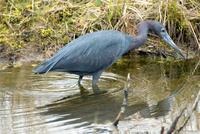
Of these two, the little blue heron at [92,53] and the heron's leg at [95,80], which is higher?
the little blue heron at [92,53]

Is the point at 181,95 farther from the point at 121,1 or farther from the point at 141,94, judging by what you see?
the point at 121,1

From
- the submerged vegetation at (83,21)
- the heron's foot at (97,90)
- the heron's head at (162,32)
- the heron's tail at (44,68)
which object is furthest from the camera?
the submerged vegetation at (83,21)

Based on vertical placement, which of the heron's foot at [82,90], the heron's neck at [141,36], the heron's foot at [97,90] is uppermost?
the heron's neck at [141,36]

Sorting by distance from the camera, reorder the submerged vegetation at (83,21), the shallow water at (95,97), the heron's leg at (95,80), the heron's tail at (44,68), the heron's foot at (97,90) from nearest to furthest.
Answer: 1. the shallow water at (95,97)
2. the heron's tail at (44,68)
3. the heron's foot at (97,90)
4. the heron's leg at (95,80)
5. the submerged vegetation at (83,21)

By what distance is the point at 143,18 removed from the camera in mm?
8164

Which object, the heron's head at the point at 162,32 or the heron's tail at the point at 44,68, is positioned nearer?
the heron's tail at the point at 44,68

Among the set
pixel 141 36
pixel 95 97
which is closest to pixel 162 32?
pixel 141 36

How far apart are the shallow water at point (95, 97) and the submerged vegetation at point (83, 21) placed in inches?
16.4

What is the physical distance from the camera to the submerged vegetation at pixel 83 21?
809cm

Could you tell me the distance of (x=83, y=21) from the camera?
8.23m

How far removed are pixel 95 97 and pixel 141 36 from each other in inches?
43.3

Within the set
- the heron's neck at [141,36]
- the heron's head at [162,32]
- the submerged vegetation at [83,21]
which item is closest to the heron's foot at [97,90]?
the heron's neck at [141,36]

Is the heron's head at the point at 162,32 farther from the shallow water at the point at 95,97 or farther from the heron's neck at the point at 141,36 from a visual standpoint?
the shallow water at the point at 95,97

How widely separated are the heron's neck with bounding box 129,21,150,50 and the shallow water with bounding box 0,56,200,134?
1.13 ft
